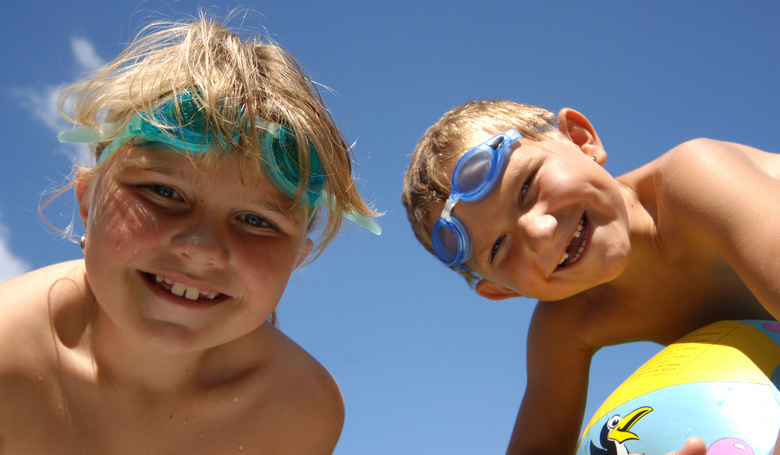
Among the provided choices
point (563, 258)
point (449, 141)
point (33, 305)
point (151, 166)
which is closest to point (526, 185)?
point (563, 258)

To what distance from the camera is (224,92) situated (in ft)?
10.9

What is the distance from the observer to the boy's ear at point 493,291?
432 cm

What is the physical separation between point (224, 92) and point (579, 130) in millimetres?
2595

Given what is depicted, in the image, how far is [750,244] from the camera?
9.21 feet

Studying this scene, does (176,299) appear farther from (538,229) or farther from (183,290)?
(538,229)

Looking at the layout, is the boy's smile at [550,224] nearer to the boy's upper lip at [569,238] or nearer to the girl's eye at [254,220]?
the boy's upper lip at [569,238]

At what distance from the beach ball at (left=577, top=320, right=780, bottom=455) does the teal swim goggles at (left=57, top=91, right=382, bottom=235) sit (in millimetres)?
2228

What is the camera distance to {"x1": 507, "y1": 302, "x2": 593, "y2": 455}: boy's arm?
429cm

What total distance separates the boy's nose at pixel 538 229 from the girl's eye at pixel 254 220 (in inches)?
63.5

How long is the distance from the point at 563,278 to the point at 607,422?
0.93m

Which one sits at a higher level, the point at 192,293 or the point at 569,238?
the point at 569,238

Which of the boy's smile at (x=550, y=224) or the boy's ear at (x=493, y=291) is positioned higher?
the boy's smile at (x=550, y=224)

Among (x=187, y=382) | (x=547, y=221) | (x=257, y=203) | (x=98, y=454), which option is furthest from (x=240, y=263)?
(x=547, y=221)

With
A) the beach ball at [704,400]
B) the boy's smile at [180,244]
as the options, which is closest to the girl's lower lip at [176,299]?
the boy's smile at [180,244]
